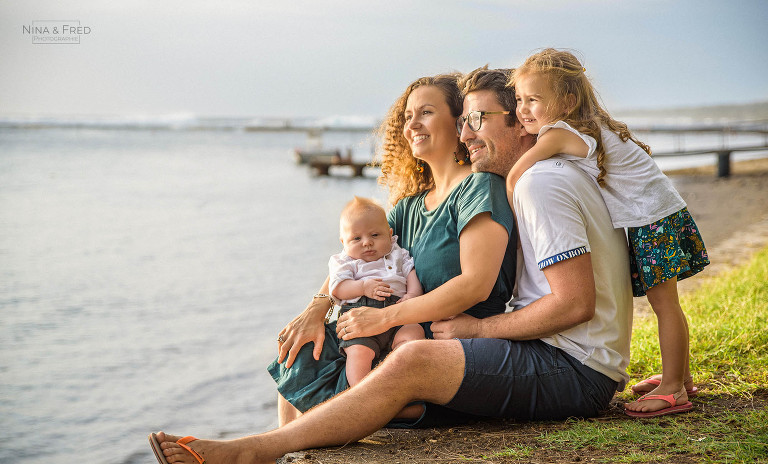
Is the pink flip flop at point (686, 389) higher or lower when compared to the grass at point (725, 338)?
higher

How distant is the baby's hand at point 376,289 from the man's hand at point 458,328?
0.29 meters

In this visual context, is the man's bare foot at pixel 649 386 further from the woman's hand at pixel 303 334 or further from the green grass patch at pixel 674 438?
the woman's hand at pixel 303 334

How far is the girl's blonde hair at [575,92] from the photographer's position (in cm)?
303

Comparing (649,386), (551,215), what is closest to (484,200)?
(551,215)

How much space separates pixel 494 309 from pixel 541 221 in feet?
1.87

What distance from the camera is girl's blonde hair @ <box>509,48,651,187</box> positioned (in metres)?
3.03

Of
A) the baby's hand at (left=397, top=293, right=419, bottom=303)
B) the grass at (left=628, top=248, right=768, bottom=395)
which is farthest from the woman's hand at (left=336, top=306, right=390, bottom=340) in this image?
the grass at (left=628, top=248, right=768, bottom=395)

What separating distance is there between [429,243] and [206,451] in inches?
52.6

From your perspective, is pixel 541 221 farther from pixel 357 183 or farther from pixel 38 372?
pixel 357 183

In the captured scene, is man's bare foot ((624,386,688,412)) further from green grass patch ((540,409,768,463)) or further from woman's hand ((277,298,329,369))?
woman's hand ((277,298,329,369))

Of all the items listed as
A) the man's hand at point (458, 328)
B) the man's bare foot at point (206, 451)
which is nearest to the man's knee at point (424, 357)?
the man's hand at point (458, 328)

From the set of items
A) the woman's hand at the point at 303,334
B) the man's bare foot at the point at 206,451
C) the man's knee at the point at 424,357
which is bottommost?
the man's bare foot at the point at 206,451

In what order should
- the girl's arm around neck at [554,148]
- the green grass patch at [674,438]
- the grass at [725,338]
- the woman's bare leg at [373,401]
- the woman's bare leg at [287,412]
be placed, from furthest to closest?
the grass at [725,338], the woman's bare leg at [287,412], the girl's arm around neck at [554,148], the woman's bare leg at [373,401], the green grass patch at [674,438]

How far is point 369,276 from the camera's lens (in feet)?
11.0
